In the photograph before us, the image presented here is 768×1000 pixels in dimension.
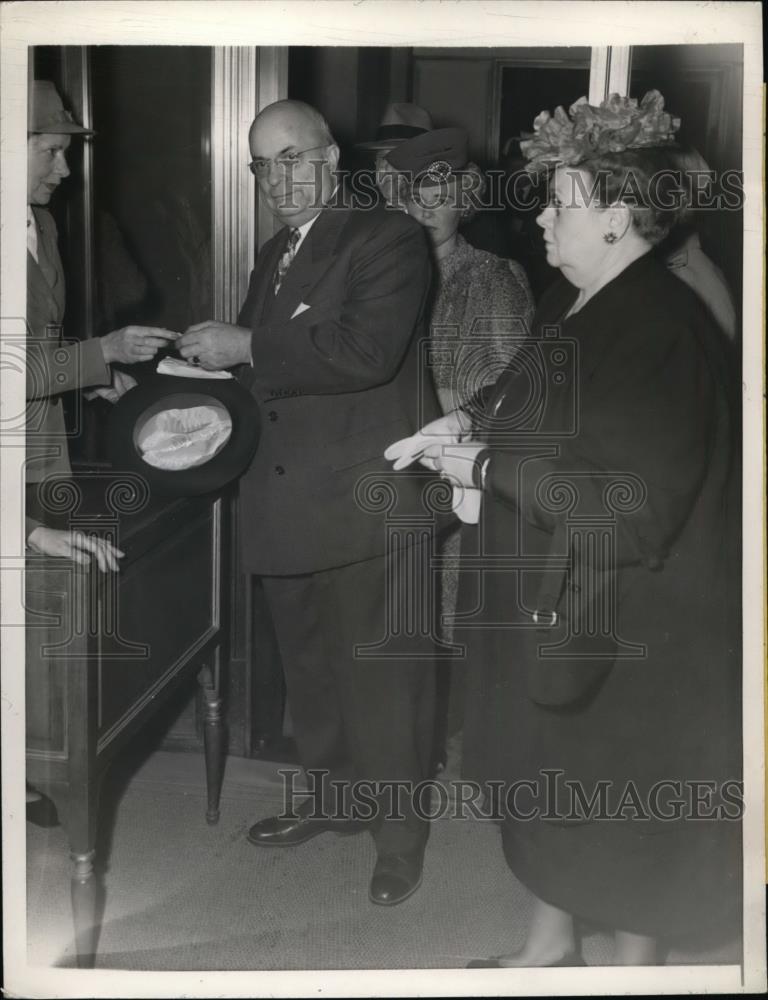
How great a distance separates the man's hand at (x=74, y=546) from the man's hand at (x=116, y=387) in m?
0.28

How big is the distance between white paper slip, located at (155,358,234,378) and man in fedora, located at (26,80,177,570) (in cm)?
12

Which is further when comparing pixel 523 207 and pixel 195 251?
pixel 195 251

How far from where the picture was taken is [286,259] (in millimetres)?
1928

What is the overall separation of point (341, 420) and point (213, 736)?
76cm

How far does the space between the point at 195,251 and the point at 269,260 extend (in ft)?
0.51

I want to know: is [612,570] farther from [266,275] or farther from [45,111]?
[45,111]

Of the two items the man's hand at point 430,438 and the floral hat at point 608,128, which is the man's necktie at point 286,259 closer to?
the man's hand at point 430,438

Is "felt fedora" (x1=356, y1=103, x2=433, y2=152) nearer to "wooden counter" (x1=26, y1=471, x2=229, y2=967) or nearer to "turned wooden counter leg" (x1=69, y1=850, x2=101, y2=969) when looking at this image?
"wooden counter" (x1=26, y1=471, x2=229, y2=967)

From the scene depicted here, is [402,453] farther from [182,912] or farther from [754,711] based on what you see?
[182,912]

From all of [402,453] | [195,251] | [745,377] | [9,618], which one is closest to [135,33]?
[195,251]

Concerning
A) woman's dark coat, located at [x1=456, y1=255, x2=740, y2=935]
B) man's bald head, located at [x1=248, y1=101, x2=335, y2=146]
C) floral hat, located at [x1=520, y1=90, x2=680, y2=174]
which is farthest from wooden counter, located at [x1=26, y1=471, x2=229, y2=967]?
floral hat, located at [x1=520, y1=90, x2=680, y2=174]

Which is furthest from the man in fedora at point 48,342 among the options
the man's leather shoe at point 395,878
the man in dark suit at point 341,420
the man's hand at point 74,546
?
the man's leather shoe at point 395,878

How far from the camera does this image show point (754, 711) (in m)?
1.82

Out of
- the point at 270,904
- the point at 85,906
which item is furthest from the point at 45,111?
the point at 270,904
